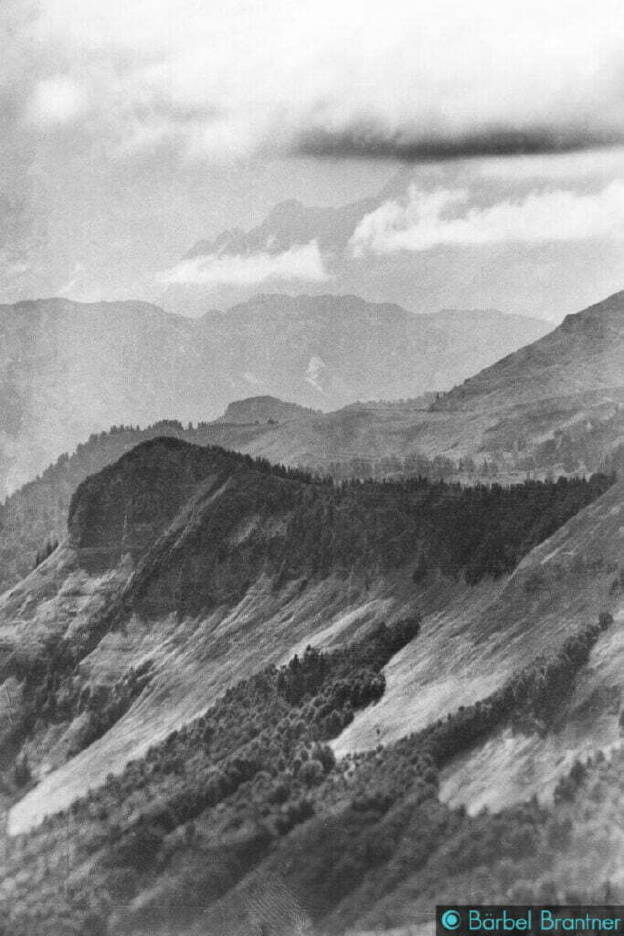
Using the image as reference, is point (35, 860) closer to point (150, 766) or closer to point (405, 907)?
point (150, 766)

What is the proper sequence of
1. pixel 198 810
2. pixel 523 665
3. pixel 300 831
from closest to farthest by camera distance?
pixel 300 831, pixel 523 665, pixel 198 810

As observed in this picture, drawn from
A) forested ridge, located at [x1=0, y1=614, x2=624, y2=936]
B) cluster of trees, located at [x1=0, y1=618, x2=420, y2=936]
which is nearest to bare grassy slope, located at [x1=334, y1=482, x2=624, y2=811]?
forested ridge, located at [x1=0, y1=614, x2=624, y2=936]

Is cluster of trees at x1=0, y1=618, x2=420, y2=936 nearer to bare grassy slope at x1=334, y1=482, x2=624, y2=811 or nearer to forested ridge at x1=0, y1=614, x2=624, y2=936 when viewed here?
forested ridge at x1=0, y1=614, x2=624, y2=936

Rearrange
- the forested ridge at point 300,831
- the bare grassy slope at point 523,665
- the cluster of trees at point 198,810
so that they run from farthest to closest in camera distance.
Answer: the cluster of trees at point 198,810
the bare grassy slope at point 523,665
the forested ridge at point 300,831

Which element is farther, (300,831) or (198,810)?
(198,810)

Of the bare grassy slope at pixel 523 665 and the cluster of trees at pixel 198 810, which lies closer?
the bare grassy slope at pixel 523 665

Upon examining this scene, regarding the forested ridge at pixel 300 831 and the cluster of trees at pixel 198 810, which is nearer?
the forested ridge at pixel 300 831

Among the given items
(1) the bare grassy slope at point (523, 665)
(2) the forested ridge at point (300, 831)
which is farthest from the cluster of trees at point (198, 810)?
(1) the bare grassy slope at point (523, 665)

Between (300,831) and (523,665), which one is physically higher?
(523,665)

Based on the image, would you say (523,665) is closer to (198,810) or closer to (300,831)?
(300,831)

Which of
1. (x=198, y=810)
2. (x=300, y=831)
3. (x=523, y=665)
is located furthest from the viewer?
(x=198, y=810)

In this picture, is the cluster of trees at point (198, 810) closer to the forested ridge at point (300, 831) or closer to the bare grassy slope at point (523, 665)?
the forested ridge at point (300, 831)

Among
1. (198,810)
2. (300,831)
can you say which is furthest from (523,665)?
(198,810)

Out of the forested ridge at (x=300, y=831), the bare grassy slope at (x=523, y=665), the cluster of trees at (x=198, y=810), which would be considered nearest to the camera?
the forested ridge at (x=300, y=831)
